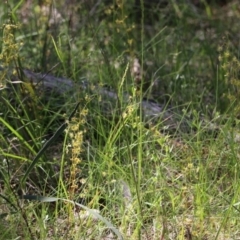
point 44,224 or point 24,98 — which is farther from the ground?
point 24,98

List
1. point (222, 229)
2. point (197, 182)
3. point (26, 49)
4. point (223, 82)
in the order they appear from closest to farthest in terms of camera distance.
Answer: point (222, 229) → point (197, 182) → point (223, 82) → point (26, 49)

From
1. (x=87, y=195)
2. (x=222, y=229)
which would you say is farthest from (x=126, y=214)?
(x=222, y=229)

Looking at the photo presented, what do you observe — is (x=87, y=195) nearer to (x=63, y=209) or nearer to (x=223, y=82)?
(x=63, y=209)

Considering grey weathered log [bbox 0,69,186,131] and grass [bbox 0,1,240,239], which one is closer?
grass [bbox 0,1,240,239]

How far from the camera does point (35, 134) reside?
2.62 m

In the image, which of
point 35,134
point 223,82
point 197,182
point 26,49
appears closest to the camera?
point 197,182

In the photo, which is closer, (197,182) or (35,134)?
(197,182)

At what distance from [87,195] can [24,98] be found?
530mm

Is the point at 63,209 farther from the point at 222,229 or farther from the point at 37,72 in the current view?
the point at 37,72

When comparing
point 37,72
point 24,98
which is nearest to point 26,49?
point 37,72

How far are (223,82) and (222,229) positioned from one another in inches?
44.7

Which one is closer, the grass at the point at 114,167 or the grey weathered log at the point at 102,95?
the grass at the point at 114,167

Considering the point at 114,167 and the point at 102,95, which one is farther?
the point at 102,95

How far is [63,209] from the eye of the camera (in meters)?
2.27
